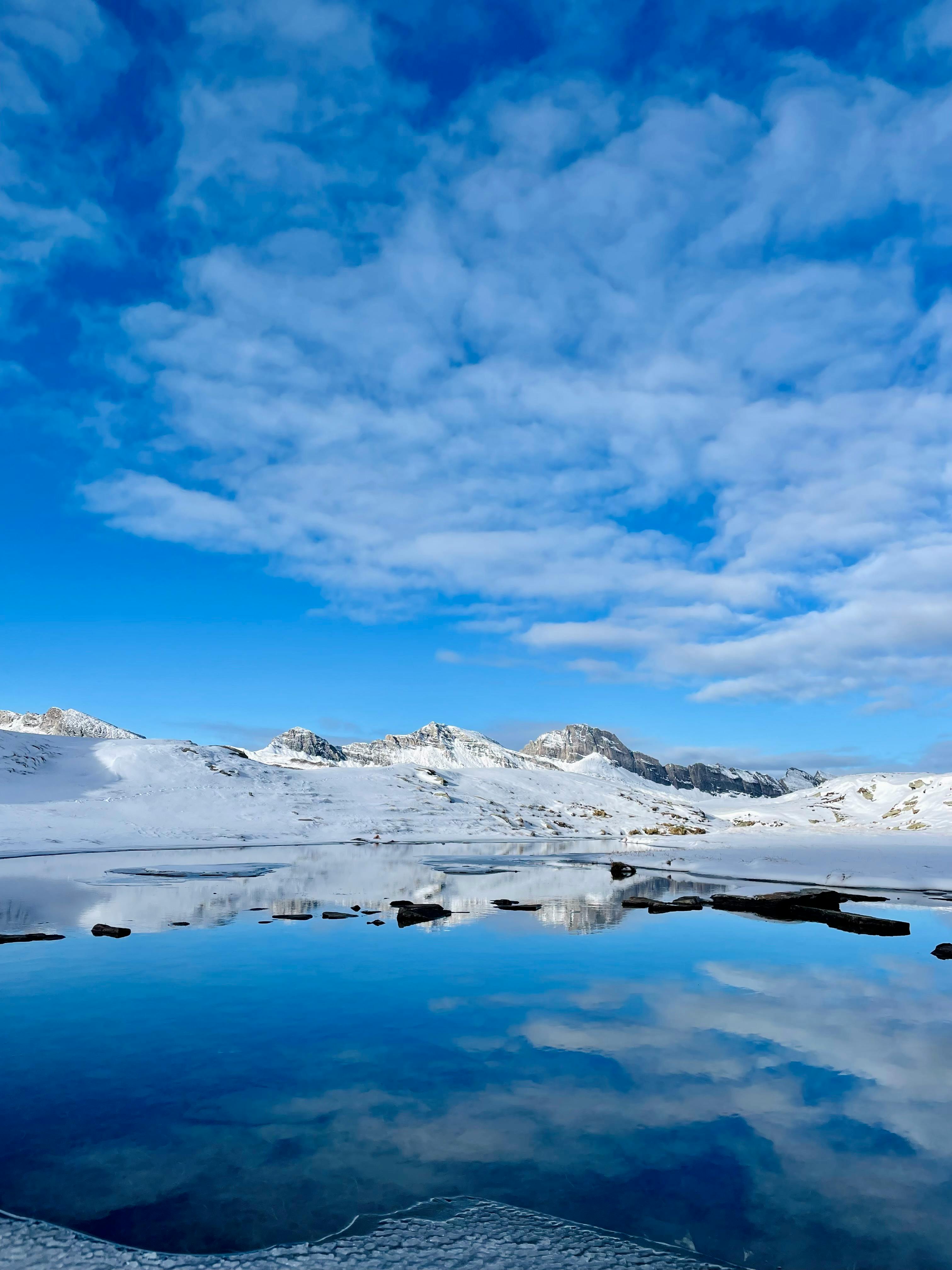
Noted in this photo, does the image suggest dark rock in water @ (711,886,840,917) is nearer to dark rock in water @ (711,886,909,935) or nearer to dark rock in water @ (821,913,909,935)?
dark rock in water @ (711,886,909,935)

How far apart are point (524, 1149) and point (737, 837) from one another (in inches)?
2901

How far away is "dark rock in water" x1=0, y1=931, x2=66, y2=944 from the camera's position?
19.0 metres

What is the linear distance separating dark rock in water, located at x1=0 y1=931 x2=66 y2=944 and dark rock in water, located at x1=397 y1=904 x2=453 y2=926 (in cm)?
959

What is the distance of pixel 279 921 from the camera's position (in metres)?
22.8

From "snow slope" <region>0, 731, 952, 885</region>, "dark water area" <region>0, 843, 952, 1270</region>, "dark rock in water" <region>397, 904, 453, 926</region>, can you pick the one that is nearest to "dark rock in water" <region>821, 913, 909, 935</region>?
"dark water area" <region>0, 843, 952, 1270</region>

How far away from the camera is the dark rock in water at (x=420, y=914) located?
906 inches

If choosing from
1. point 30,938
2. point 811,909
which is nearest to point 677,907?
point 811,909

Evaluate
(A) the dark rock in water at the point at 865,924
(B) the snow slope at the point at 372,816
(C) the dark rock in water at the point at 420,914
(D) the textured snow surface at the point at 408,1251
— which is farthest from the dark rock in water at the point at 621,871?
(D) the textured snow surface at the point at 408,1251

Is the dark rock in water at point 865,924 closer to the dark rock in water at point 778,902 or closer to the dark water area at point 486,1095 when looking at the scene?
the dark rock in water at point 778,902

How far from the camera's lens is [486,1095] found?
9.59 metres

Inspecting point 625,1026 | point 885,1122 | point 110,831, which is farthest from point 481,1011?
point 110,831

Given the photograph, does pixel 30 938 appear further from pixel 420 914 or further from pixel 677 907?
pixel 677 907

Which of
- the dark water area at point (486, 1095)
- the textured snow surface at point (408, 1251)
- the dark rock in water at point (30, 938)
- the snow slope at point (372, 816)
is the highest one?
the snow slope at point (372, 816)

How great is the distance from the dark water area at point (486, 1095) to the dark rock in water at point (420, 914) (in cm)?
459
